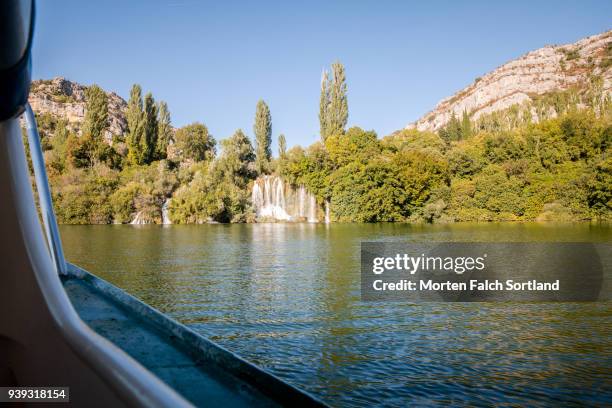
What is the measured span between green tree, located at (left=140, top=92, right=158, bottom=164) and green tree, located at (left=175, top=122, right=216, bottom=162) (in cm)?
696

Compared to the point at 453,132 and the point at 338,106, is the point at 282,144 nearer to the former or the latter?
the point at 338,106

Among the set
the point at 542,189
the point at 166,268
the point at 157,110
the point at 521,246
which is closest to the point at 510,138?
the point at 542,189

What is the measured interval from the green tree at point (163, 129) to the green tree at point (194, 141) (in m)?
3.08

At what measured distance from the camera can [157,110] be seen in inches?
2474

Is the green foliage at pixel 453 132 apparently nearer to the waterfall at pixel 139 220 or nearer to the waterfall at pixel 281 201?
the waterfall at pixel 281 201

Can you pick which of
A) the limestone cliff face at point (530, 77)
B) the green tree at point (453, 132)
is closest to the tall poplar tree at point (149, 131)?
the green tree at point (453, 132)

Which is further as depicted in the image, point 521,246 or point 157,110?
point 157,110

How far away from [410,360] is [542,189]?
47.8m

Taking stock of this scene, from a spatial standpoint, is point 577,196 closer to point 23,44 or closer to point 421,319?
point 421,319

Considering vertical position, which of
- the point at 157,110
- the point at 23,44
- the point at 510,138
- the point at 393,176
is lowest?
the point at 23,44

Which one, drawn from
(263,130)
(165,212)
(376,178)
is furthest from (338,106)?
(165,212)

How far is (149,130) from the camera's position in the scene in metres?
61.2

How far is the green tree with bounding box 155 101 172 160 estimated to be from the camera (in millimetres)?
63181

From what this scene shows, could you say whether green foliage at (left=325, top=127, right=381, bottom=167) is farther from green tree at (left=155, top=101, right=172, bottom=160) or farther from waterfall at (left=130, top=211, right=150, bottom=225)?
green tree at (left=155, top=101, right=172, bottom=160)
